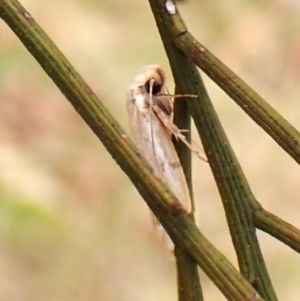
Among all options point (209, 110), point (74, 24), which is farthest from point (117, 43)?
point (209, 110)

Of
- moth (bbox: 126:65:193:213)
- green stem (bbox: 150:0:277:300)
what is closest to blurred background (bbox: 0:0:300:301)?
moth (bbox: 126:65:193:213)

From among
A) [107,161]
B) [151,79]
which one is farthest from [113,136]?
[107,161]

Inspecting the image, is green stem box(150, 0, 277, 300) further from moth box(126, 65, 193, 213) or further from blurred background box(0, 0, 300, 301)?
blurred background box(0, 0, 300, 301)

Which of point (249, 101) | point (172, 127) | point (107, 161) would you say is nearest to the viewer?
point (249, 101)

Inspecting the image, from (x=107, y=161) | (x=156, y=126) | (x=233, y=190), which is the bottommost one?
(x=233, y=190)

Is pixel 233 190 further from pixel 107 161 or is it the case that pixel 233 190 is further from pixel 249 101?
pixel 107 161

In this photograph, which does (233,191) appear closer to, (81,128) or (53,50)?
(53,50)

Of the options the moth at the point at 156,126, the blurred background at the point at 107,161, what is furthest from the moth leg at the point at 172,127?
the blurred background at the point at 107,161
